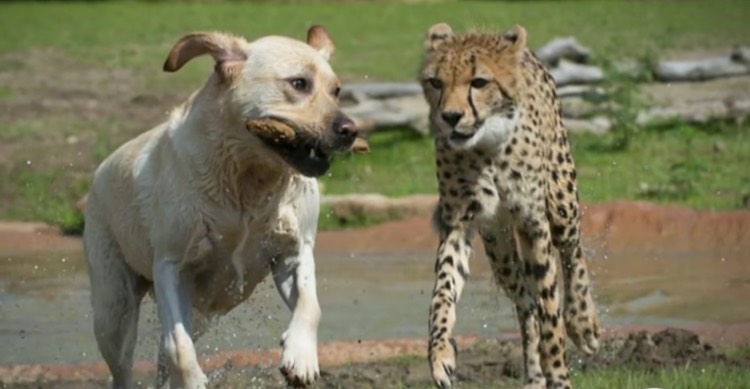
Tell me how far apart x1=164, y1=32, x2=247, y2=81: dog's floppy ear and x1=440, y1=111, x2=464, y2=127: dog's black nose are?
846 mm

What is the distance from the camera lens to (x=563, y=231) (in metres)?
8.56

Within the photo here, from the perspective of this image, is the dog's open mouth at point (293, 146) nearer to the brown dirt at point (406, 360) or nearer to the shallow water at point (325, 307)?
the brown dirt at point (406, 360)

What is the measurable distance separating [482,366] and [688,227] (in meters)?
3.86

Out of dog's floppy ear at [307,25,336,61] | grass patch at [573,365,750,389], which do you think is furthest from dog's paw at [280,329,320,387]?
grass patch at [573,365,750,389]

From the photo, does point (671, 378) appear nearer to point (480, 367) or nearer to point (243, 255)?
point (480, 367)

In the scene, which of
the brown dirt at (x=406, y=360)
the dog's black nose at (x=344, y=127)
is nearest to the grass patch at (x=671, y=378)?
the brown dirt at (x=406, y=360)

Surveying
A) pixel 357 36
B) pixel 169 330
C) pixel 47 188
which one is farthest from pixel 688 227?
pixel 357 36

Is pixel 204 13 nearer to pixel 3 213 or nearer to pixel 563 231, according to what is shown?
pixel 3 213

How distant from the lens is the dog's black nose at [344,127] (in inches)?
287

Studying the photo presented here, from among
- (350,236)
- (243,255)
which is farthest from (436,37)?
(350,236)

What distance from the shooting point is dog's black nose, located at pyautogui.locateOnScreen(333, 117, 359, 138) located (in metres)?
7.28

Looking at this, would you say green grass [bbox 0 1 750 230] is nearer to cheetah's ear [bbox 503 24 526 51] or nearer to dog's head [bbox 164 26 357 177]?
cheetah's ear [bbox 503 24 526 51]

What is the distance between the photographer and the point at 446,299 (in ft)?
25.7

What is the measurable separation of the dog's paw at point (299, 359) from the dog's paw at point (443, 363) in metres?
0.53
